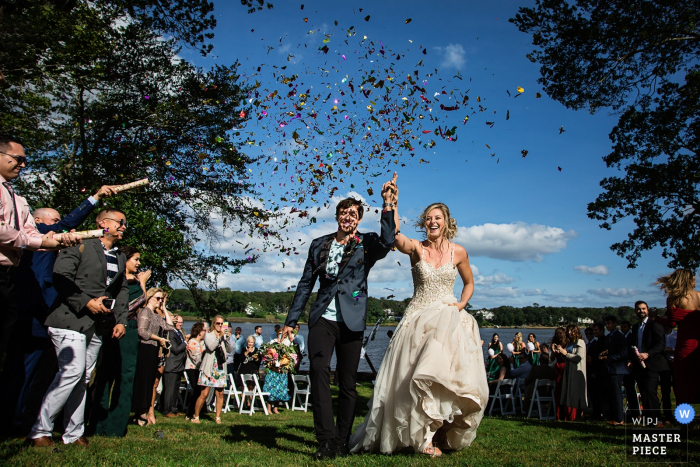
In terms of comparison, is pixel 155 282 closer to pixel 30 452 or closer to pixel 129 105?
pixel 129 105

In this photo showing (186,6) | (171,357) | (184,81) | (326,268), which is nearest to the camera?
(326,268)

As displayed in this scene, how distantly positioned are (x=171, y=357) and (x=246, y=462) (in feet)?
22.8

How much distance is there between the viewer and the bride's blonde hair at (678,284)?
489 centimetres

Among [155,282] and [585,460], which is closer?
[585,460]

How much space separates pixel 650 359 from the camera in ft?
30.4

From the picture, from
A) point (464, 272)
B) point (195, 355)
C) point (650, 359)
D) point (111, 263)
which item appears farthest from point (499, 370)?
point (111, 263)

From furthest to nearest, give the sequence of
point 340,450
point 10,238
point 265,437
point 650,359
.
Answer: point 650,359
point 265,437
point 340,450
point 10,238

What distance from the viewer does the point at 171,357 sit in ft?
33.9

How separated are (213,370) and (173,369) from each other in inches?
37.0

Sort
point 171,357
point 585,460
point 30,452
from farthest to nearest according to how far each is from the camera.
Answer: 1. point 171,357
2. point 585,460
3. point 30,452

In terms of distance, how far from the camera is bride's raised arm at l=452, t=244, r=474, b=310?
5.51 m

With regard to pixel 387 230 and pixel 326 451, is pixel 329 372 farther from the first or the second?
pixel 387 230

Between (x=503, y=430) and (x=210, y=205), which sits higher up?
(x=210, y=205)

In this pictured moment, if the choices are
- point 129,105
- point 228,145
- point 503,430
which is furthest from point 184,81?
point 503,430
